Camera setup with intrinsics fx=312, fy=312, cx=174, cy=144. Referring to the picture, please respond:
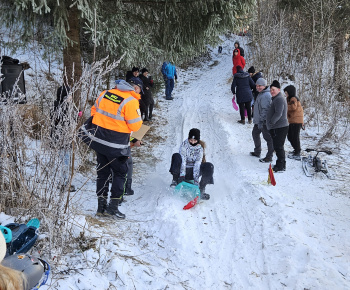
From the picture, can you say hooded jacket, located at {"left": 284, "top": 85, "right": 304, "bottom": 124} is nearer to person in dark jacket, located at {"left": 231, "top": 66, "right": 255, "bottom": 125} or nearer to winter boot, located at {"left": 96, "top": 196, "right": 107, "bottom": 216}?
person in dark jacket, located at {"left": 231, "top": 66, "right": 255, "bottom": 125}

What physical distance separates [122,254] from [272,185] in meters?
3.36

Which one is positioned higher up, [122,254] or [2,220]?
[2,220]

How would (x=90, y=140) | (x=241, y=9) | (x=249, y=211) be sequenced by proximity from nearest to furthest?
(x=90, y=140) → (x=249, y=211) → (x=241, y=9)

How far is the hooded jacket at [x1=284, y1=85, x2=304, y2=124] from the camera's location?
684 centimetres

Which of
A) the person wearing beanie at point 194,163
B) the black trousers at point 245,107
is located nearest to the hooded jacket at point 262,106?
the person wearing beanie at point 194,163

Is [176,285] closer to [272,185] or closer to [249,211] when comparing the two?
[249,211]

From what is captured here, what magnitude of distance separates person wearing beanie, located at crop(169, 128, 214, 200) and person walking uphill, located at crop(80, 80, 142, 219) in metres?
1.19

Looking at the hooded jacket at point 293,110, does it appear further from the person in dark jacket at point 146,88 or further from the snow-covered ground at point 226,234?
the person in dark jacket at point 146,88

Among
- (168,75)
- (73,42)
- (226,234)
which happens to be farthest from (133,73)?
(226,234)

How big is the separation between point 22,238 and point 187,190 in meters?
2.87

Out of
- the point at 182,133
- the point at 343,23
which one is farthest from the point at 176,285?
the point at 343,23

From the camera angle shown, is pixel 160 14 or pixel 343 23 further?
pixel 343 23

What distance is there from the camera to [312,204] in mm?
5266

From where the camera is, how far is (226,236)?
442cm
